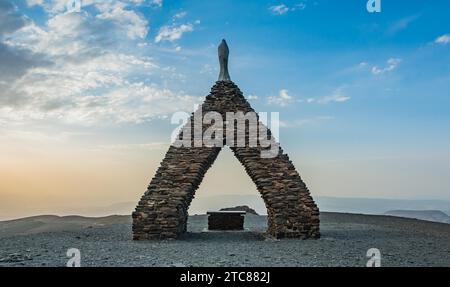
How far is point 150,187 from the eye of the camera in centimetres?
1482

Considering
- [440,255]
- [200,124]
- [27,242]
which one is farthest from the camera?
[200,124]

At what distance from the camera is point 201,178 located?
15.4 metres

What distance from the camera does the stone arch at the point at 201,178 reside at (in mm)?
14219

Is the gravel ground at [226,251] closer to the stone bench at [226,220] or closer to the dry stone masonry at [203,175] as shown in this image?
the dry stone masonry at [203,175]

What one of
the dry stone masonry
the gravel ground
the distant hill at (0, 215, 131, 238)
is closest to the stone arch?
the dry stone masonry

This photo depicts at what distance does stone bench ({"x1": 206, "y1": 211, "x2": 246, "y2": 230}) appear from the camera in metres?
18.6

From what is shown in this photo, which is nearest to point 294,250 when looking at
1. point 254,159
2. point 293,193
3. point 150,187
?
point 293,193

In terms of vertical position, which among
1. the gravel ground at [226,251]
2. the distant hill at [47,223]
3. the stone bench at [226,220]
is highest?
the stone bench at [226,220]

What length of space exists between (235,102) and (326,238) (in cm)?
553

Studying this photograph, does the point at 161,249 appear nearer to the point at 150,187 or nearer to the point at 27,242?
the point at 150,187

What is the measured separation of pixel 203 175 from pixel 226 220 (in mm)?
3774

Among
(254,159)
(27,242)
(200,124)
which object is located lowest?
(27,242)

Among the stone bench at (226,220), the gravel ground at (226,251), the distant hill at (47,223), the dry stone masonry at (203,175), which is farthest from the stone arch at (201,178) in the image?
the distant hill at (47,223)
